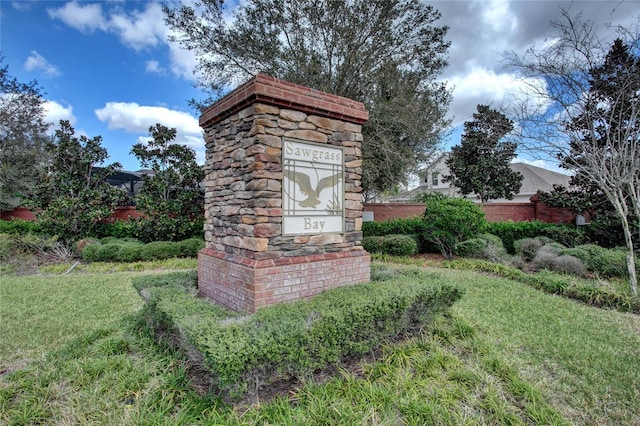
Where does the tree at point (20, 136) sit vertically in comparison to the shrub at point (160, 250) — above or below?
above

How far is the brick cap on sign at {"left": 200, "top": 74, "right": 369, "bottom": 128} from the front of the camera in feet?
10.2

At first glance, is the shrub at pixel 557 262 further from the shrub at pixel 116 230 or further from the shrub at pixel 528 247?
the shrub at pixel 116 230

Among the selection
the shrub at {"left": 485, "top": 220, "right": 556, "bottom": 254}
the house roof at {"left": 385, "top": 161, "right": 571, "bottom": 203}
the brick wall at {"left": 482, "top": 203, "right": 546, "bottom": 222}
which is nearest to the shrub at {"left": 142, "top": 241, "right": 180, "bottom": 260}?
the shrub at {"left": 485, "top": 220, "right": 556, "bottom": 254}

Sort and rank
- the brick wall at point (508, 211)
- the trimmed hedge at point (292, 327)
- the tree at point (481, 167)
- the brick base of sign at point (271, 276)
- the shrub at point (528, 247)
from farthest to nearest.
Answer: the tree at point (481, 167)
the brick wall at point (508, 211)
the shrub at point (528, 247)
the brick base of sign at point (271, 276)
the trimmed hedge at point (292, 327)

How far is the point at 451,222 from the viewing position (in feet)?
26.6

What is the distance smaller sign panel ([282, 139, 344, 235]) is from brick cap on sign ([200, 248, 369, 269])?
26cm

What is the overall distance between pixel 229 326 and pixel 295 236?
1172 millimetres

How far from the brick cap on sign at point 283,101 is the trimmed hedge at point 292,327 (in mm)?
1939

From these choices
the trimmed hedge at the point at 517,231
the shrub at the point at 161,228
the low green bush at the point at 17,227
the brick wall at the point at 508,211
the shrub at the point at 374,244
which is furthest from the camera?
the brick wall at the point at 508,211

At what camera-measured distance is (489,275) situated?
22.3 ft

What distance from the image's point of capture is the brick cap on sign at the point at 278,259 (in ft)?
10.2

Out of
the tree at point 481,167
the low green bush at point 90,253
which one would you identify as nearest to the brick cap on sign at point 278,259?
the low green bush at point 90,253

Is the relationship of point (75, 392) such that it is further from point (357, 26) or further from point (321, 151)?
point (357, 26)

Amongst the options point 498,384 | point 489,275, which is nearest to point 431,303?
point 498,384
